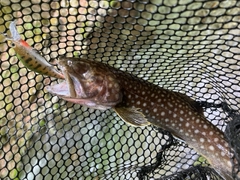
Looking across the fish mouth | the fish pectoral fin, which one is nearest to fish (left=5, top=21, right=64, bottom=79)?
the fish mouth

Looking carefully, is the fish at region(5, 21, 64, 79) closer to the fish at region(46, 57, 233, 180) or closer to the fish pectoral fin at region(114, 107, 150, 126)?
the fish at region(46, 57, 233, 180)

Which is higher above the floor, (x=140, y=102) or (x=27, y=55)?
(x=27, y=55)


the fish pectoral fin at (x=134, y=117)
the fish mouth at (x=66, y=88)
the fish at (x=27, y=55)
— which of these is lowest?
the fish pectoral fin at (x=134, y=117)

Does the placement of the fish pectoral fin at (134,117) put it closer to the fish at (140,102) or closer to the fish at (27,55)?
the fish at (140,102)

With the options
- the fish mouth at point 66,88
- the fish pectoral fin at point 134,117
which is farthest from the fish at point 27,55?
the fish pectoral fin at point 134,117

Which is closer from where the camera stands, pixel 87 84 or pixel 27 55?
pixel 27 55

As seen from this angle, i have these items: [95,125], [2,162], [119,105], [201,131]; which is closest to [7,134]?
[2,162]

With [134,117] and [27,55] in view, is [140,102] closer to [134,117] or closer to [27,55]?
[134,117]

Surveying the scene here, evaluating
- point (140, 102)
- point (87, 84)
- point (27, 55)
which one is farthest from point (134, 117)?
point (27, 55)
